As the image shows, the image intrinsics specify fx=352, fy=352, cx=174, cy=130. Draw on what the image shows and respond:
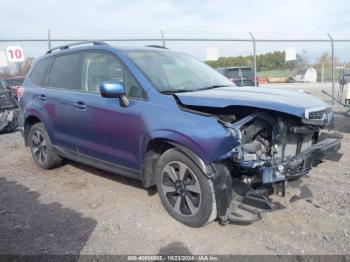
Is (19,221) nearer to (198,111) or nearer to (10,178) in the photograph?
(10,178)

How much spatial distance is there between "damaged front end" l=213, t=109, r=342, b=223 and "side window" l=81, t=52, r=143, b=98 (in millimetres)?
1217

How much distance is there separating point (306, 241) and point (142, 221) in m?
1.72

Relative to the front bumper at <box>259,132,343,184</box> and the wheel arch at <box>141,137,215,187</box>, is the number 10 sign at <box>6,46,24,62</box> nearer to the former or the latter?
the wheel arch at <box>141,137,215,187</box>

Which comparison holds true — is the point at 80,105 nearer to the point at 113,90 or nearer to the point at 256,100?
the point at 113,90

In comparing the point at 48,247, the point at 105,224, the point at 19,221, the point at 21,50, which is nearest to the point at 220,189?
the point at 105,224

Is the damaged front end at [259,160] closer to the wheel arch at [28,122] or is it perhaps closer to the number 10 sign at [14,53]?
the wheel arch at [28,122]

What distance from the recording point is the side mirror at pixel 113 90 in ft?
12.6

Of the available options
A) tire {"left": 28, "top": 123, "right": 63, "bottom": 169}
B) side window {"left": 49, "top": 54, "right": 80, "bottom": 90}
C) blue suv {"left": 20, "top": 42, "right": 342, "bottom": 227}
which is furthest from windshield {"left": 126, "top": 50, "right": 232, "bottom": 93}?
tire {"left": 28, "top": 123, "right": 63, "bottom": 169}

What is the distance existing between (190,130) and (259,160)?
721 millimetres

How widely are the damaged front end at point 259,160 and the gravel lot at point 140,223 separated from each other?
0.32m

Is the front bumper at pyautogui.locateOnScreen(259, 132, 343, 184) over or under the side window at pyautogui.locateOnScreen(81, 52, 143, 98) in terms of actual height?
under

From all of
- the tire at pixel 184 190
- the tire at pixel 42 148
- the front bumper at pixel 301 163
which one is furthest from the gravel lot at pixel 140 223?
the tire at pixel 42 148

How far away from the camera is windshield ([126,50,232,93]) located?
161 inches

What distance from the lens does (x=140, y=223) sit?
390cm
